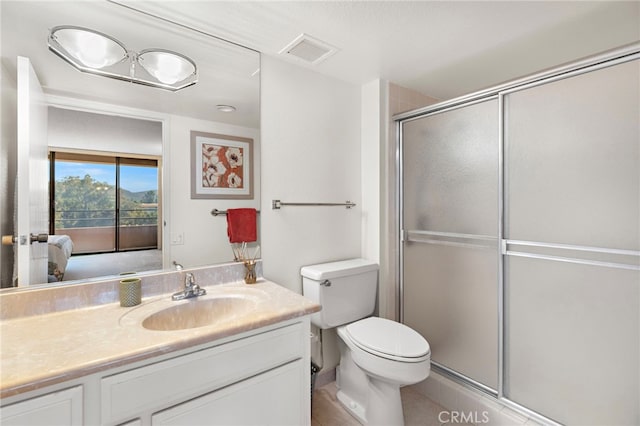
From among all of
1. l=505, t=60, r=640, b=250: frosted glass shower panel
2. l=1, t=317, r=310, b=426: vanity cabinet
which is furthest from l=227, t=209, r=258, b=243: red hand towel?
l=505, t=60, r=640, b=250: frosted glass shower panel

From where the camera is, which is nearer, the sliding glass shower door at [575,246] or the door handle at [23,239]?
the door handle at [23,239]

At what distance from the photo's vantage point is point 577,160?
4.54 feet

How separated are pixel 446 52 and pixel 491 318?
157cm

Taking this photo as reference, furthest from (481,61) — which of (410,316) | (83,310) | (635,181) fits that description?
(83,310)

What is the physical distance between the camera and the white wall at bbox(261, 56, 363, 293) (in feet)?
5.85

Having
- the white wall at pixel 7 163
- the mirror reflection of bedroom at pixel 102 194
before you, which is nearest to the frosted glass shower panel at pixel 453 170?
the mirror reflection of bedroom at pixel 102 194

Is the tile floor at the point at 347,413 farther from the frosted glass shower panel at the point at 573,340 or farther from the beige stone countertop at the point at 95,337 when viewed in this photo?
the beige stone countertop at the point at 95,337

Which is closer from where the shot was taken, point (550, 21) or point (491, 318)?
point (550, 21)

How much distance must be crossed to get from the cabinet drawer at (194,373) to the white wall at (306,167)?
642mm

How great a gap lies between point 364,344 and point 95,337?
116 cm

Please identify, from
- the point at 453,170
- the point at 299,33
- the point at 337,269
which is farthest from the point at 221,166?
the point at 453,170

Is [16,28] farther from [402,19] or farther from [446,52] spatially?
[446,52]

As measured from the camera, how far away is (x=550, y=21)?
1.46 m

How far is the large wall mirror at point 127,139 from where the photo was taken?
3.88 feet
